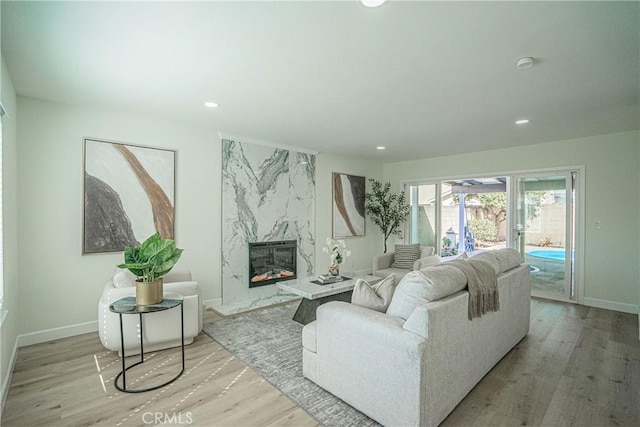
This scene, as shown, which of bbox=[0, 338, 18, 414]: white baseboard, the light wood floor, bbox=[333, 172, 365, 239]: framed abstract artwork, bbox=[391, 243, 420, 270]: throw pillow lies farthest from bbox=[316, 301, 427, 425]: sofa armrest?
bbox=[333, 172, 365, 239]: framed abstract artwork

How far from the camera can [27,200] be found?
9.96 feet

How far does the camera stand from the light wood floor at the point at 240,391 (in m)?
2.00

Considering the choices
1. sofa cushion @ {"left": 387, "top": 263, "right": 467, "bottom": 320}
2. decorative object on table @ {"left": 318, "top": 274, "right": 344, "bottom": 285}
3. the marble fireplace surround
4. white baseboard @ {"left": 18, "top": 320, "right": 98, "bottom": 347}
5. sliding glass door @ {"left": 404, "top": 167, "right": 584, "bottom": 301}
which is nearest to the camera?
sofa cushion @ {"left": 387, "top": 263, "right": 467, "bottom": 320}

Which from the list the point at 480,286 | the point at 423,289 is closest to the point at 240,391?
the point at 423,289

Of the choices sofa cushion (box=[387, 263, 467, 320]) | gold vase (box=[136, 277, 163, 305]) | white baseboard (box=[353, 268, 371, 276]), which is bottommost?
white baseboard (box=[353, 268, 371, 276])

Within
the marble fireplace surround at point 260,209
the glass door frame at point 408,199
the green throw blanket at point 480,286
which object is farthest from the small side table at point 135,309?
the glass door frame at point 408,199

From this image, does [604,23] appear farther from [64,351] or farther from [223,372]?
[64,351]

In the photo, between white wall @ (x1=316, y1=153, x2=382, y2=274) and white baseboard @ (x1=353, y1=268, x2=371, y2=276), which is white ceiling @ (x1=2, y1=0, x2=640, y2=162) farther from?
white baseboard @ (x1=353, y1=268, x2=371, y2=276)

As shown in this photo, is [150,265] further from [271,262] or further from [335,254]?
[271,262]

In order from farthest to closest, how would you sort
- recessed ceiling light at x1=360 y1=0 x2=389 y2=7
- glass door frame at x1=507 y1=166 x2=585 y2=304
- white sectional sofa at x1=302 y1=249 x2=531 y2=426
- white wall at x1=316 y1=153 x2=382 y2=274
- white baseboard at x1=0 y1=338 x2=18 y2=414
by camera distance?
white wall at x1=316 y1=153 x2=382 y2=274, glass door frame at x1=507 y1=166 x2=585 y2=304, white baseboard at x1=0 y1=338 x2=18 y2=414, white sectional sofa at x1=302 y1=249 x2=531 y2=426, recessed ceiling light at x1=360 y1=0 x2=389 y2=7

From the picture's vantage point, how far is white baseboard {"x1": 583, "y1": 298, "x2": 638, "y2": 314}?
4.14 metres

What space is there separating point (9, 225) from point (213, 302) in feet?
7.68

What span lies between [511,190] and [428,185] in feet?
5.34

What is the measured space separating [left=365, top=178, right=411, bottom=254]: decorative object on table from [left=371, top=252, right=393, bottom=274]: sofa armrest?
144 centimetres
